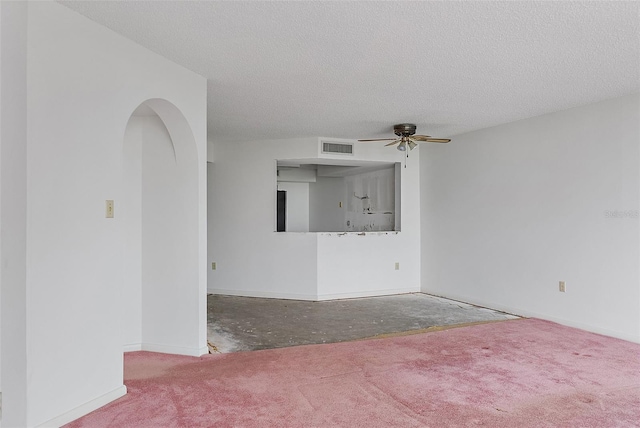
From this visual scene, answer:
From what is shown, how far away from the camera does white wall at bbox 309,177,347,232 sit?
27.2 feet

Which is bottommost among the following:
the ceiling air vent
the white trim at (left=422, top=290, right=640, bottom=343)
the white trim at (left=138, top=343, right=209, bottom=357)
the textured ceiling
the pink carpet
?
the pink carpet

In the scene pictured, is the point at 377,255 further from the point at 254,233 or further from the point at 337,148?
the point at 254,233

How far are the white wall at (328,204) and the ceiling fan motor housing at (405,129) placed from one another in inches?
117

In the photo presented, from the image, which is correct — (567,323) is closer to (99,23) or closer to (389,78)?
(389,78)

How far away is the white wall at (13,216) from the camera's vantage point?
2061mm

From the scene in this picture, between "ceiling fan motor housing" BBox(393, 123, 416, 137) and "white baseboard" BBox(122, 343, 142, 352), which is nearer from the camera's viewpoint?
"white baseboard" BBox(122, 343, 142, 352)

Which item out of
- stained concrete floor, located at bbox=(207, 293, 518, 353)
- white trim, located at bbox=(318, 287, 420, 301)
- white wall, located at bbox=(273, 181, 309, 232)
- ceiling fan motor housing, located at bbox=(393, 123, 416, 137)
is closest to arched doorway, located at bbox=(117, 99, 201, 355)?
stained concrete floor, located at bbox=(207, 293, 518, 353)

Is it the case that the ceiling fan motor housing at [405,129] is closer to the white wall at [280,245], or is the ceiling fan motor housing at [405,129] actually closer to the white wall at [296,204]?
the white wall at [280,245]

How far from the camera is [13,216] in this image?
2.10 meters

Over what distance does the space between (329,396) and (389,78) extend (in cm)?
242

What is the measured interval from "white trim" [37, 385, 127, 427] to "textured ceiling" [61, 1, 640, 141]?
2.15m

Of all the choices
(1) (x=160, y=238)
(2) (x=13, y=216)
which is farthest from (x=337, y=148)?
(2) (x=13, y=216)

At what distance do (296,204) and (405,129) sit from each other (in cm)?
445

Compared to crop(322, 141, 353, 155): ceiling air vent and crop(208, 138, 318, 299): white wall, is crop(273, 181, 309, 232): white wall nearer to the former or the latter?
crop(208, 138, 318, 299): white wall
